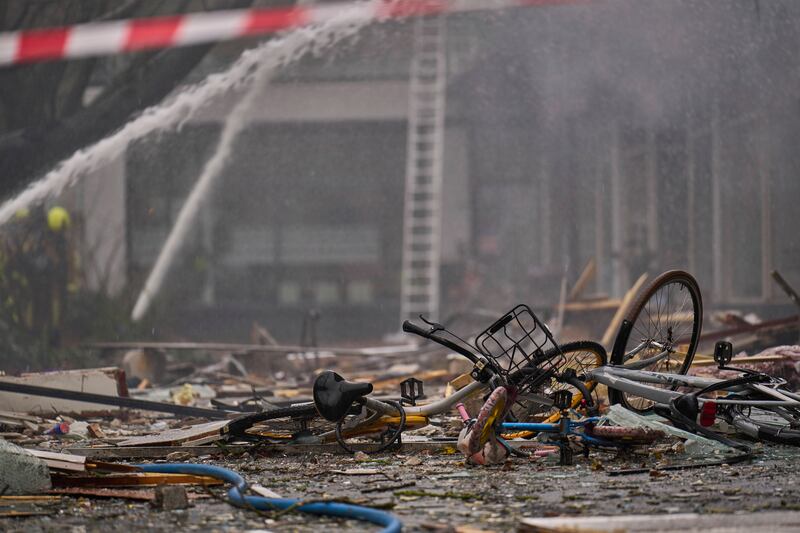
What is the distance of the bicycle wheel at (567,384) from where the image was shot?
6.52 meters

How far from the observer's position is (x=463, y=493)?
17.0ft

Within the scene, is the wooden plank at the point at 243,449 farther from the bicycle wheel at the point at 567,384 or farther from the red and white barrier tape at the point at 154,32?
the red and white barrier tape at the point at 154,32

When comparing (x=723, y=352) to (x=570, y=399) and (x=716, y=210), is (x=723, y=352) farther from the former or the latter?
(x=716, y=210)

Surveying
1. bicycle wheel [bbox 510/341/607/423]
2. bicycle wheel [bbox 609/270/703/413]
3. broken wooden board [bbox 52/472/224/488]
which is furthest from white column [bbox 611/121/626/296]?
broken wooden board [bbox 52/472/224/488]

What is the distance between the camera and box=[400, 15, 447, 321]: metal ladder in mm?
19766

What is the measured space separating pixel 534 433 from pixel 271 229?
15.4 meters

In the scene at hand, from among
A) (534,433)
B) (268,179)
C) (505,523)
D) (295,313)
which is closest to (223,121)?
(268,179)

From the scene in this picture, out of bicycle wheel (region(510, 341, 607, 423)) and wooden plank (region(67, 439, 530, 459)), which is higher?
bicycle wheel (region(510, 341, 607, 423))

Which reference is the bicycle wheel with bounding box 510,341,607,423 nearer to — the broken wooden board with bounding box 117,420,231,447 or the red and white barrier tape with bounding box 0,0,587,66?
the broken wooden board with bounding box 117,420,231,447

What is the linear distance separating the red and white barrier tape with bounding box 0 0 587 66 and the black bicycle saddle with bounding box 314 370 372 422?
10498 mm

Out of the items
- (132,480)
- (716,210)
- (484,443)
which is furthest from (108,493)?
(716,210)

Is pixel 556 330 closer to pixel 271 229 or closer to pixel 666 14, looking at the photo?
pixel 666 14

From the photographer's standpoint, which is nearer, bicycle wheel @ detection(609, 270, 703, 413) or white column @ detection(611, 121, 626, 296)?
bicycle wheel @ detection(609, 270, 703, 413)

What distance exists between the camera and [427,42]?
2056 cm
